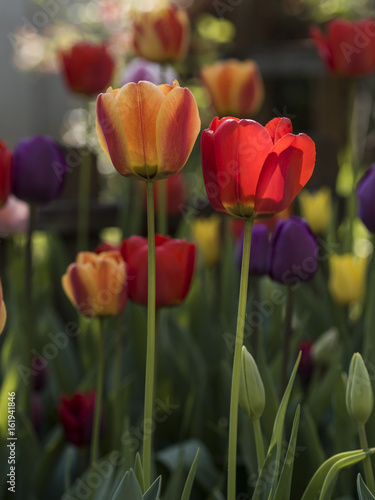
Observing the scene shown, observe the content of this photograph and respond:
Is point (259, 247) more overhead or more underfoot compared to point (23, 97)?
more underfoot

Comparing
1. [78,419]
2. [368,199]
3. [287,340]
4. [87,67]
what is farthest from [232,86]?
[78,419]

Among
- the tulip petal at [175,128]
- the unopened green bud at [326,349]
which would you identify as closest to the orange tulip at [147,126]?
the tulip petal at [175,128]

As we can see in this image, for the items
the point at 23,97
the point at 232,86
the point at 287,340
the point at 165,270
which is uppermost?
the point at 23,97

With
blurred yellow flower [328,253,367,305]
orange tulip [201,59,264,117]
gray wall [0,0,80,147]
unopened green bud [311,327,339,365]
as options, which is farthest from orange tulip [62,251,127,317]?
gray wall [0,0,80,147]

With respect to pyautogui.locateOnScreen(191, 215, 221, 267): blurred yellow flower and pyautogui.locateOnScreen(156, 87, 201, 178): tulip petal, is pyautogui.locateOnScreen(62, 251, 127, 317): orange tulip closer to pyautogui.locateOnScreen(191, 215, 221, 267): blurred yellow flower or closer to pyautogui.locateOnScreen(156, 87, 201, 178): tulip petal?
pyautogui.locateOnScreen(156, 87, 201, 178): tulip petal

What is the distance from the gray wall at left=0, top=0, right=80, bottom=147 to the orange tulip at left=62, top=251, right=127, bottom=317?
5.75 m

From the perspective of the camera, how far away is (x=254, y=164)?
0.57 metres

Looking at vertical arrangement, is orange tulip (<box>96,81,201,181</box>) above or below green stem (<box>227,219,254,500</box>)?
above

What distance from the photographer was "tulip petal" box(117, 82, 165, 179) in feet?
1.86

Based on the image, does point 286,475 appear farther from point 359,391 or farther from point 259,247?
point 259,247

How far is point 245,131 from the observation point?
558mm

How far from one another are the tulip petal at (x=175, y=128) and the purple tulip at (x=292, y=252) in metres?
0.29

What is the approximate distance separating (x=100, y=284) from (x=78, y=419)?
0.22 meters

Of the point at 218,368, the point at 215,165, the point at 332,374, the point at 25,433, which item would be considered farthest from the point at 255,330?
the point at 215,165
